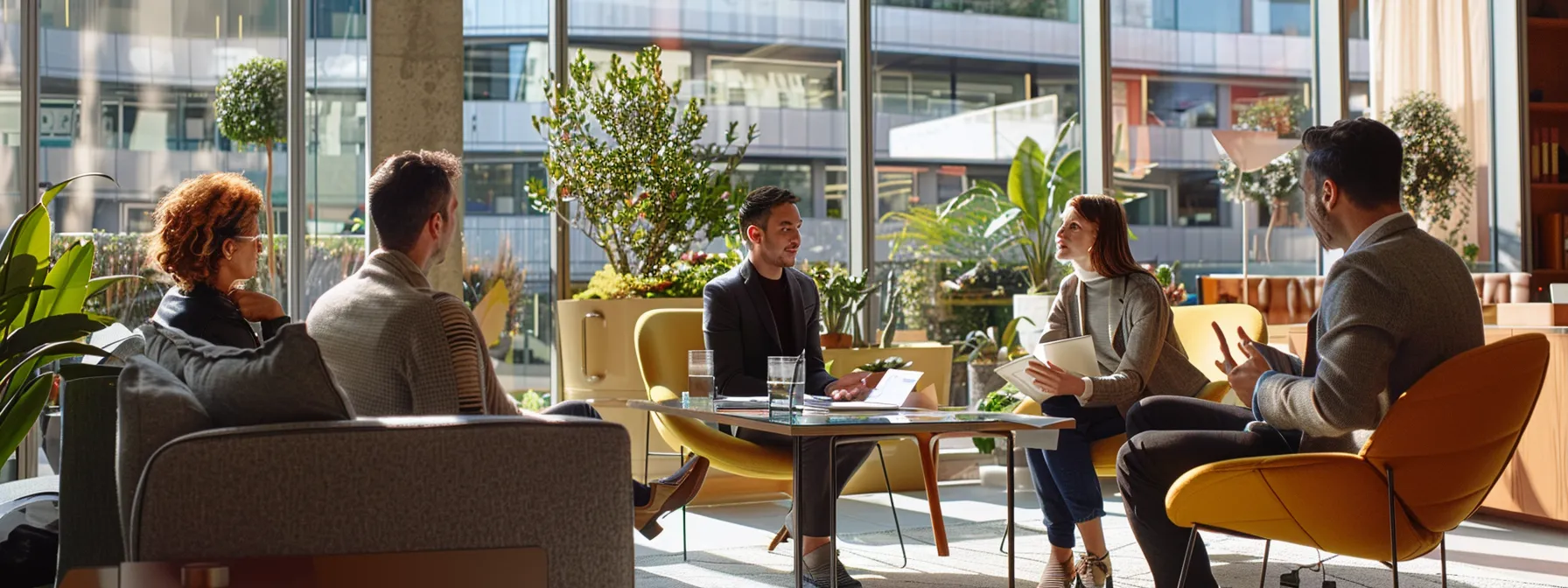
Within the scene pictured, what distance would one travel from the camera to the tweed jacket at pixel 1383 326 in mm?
2486

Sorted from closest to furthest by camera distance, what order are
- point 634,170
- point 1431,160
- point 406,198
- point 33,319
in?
point 406,198 → point 33,319 → point 634,170 → point 1431,160

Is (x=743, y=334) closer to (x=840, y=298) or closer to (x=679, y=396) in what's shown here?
(x=679, y=396)

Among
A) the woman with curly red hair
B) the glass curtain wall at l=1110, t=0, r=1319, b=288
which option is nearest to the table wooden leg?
the woman with curly red hair

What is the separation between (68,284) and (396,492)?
1674 mm

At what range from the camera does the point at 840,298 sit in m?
5.54

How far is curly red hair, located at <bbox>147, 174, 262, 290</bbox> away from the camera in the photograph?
293 centimetres

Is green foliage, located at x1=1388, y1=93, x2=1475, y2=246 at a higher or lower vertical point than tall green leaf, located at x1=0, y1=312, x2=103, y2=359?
higher

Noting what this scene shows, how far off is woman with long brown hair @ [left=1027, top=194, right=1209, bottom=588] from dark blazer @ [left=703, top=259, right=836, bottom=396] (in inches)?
28.1

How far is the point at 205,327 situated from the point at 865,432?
4.75 ft

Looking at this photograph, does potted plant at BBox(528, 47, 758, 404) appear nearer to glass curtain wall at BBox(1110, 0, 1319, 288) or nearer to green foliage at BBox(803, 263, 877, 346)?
green foliage at BBox(803, 263, 877, 346)

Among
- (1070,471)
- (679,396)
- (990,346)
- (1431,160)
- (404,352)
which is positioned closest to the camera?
(404,352)

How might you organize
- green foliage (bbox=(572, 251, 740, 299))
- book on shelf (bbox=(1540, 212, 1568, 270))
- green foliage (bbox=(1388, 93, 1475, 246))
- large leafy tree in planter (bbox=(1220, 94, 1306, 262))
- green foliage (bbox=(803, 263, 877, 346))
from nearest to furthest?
green foliage (bbox=(572, 251, 740, 299)), green foliage (bbox=(803, 263, 877, 346)), large leafy tree in planter (bbox=(1220, 94, 1306, 262)), green foliage (bbox=(1388, 93, 1475, 246)), book on shelf (bbox=(1540, 212, 1568, 270))

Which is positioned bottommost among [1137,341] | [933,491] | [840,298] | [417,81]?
[933,491]

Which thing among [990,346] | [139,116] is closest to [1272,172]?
[990,346]
